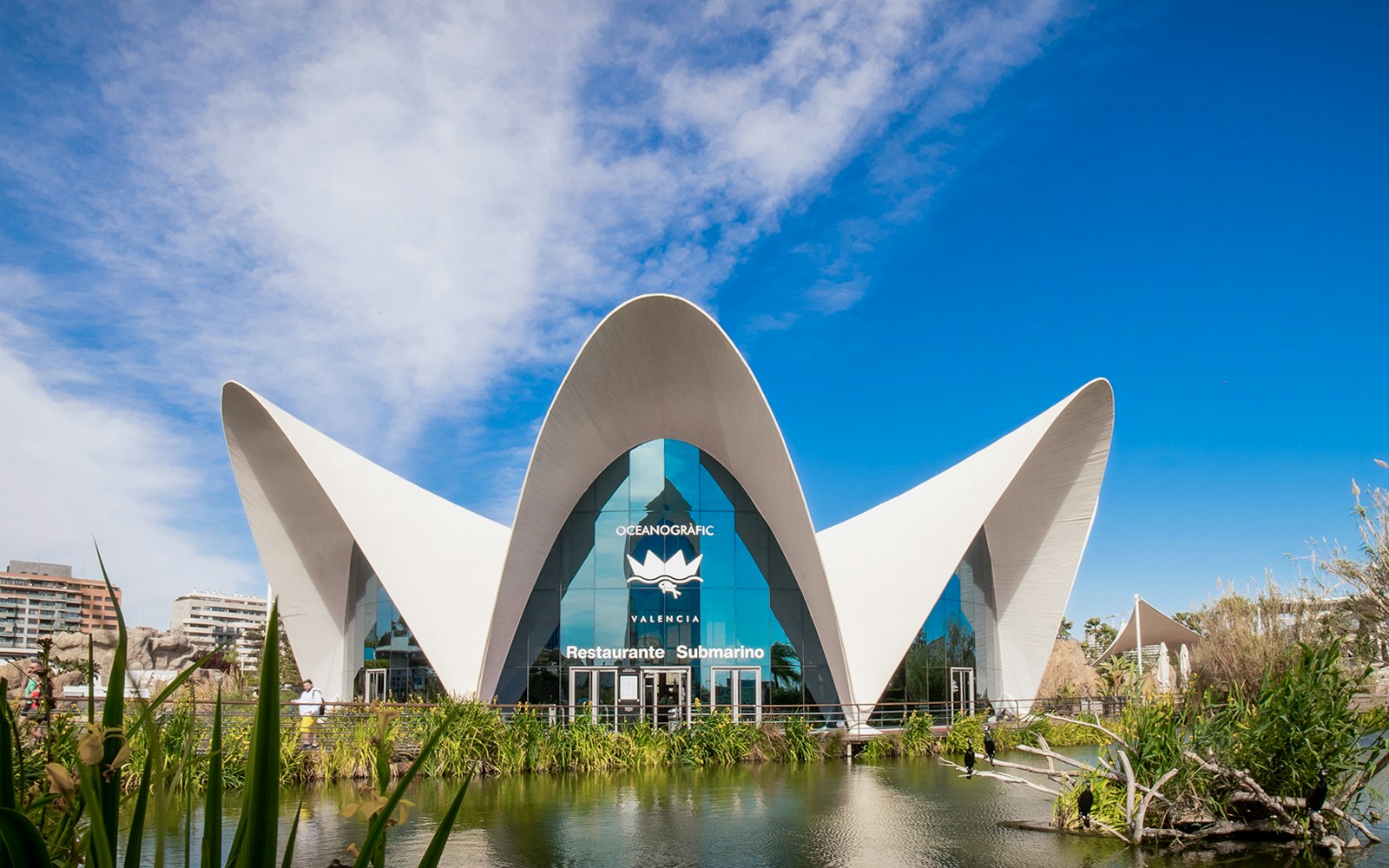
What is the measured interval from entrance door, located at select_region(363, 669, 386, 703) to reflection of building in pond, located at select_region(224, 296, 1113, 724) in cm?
9

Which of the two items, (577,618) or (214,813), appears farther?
(577,618)

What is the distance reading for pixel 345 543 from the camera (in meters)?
26.6

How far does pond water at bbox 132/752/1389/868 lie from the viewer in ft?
29.6

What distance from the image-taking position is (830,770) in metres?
16.8

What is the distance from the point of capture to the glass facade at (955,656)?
23703 mm

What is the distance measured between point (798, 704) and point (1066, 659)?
18.8 meters

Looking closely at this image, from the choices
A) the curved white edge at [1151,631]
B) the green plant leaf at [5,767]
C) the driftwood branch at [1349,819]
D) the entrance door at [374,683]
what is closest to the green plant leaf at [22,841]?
the green plant leaf at [5,767]

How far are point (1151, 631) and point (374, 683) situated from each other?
2666 cm

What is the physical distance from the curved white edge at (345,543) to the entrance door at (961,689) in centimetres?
1155

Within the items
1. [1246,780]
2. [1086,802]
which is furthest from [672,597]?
[1246,780]

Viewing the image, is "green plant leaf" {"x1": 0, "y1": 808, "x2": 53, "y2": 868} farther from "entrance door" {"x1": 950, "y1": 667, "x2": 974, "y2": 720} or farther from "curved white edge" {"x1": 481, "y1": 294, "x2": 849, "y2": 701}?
"entrance door" {"x1": 950, "y1": 667, "x2": 974, "y2": 720}

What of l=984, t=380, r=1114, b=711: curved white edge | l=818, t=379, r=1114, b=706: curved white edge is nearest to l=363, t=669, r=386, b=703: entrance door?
l=818, t=379, r=1114, b=706: curved white edge

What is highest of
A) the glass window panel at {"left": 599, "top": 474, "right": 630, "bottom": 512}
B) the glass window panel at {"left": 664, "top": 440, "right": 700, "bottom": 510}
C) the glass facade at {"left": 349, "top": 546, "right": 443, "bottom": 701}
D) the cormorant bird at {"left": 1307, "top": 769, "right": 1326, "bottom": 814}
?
the glass window panel at {"left": 664, "top": 440, "right": 700, "bottom": 510}

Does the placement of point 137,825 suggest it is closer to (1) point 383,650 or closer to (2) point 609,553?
(2) point 609,553
